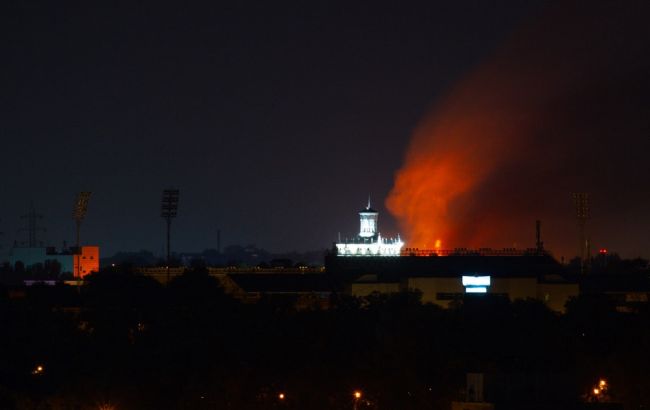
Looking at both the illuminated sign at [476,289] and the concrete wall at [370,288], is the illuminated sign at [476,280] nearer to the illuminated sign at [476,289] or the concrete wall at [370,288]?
the illuminated sign at [476,289]

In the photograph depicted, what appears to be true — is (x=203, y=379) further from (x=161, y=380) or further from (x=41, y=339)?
(x=41, y=339)

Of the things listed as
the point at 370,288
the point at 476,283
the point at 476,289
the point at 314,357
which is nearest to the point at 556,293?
the point at 476,289

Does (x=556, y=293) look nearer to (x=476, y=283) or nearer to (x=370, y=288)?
(x=476, y=283)

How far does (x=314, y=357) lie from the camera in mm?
59750

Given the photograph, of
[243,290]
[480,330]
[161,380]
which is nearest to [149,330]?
[161,380]

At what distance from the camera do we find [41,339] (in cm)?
6469

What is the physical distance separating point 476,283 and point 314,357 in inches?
1373

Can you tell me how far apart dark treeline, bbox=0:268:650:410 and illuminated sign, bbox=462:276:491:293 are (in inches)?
714

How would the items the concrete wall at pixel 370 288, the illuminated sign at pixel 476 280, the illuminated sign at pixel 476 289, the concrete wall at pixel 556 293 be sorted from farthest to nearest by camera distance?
the illuminated sign at pixel 476 280 < the concrete wall at pixel 370 288 < the illuminated sign at pixel 476 289 < the concrete wall at pixel 556 293

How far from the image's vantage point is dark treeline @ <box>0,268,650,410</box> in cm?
5522

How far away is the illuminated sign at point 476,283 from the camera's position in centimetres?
9262

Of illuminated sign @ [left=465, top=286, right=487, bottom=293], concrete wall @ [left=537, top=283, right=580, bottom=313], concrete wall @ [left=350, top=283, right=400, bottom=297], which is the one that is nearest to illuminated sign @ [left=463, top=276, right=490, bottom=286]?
illuminated sign @ [left=465, top=286, right=487, bottom=293]

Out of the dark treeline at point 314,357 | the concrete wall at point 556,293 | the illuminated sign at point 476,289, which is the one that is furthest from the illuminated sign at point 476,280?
the dark treeline at point 314,357

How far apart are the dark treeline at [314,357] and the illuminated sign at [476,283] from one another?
59.5 feet
